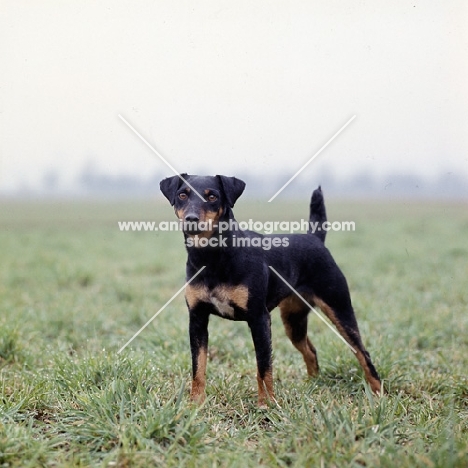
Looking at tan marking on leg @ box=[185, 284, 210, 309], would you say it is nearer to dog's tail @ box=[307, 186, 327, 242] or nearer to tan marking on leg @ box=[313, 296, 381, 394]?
tan marking on leg @ box=[313, 296, 381, 394]

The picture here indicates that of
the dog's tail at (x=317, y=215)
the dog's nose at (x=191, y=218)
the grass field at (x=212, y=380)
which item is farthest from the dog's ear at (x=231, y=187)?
the dog's tail at (x=317, y=215)

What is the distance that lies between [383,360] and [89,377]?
2344 millimetres

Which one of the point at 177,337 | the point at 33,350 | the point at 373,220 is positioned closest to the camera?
the point at 33,350

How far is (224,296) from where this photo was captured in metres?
3.79

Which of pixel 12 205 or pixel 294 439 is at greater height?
pixel 12 205

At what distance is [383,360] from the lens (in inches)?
191

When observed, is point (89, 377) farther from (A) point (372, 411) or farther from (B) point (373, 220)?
(B) point (373, 220)

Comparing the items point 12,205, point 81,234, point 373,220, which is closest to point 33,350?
point 12,205

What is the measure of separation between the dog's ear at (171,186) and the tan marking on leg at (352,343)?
55.6 inches

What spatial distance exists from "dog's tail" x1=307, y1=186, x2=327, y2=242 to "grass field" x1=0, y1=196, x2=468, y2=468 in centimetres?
61

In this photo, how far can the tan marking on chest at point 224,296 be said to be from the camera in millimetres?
3791

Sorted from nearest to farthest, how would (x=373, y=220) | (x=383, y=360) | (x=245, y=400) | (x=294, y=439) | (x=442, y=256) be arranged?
(x=294, y=439), (x=245, y=400), (x=383, y=360), (x=442, y=256), (x=373, y=220)

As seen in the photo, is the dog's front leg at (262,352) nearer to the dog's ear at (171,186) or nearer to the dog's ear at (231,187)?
the dog's ear at (231,187)

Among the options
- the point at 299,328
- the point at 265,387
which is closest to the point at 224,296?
the point at 265,387
